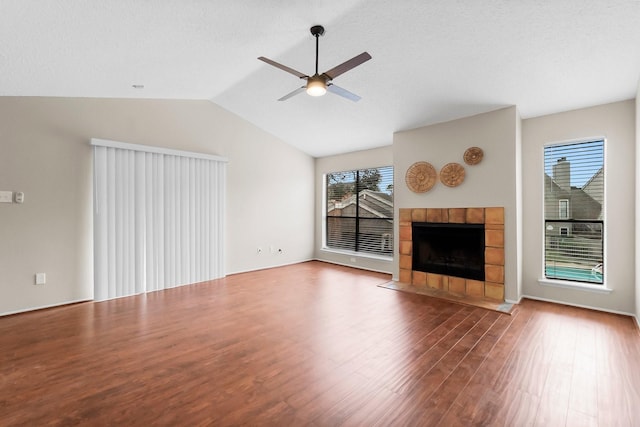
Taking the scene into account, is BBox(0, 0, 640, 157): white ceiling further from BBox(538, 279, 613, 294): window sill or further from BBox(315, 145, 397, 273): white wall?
BBox(538, 279, 613, 294): window sill

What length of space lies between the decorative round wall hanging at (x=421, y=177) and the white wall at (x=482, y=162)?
8cm

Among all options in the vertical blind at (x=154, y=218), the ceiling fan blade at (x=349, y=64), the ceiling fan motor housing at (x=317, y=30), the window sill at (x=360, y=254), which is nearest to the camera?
the ceiling fan blade at (x=349, y=64)

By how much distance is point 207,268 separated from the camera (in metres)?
5.05

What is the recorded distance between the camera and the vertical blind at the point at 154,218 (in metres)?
3.98

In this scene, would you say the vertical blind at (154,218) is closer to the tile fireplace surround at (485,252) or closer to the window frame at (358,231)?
the window frame at (358,231)

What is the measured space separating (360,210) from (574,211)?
3541 millimetres

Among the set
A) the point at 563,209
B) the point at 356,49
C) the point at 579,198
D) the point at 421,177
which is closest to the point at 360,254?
the point at 421,177

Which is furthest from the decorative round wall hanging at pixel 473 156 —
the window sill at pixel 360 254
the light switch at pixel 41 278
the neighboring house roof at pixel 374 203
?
the light switch at pixel 41 278

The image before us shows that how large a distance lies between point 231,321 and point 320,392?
1.62 m

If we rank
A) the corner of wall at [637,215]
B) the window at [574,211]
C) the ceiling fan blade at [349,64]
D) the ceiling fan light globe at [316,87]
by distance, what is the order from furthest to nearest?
the window at [574,211]
the corner of wall at [637,215]
the ceiling fan light globe at [316,87]
the ceiling fan blade at [349,64]

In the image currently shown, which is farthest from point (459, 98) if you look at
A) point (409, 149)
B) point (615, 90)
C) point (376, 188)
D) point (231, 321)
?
point (231, 321)

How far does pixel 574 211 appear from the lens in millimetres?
3779

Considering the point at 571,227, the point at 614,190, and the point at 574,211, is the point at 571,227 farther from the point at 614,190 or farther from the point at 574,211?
the point at 614,190

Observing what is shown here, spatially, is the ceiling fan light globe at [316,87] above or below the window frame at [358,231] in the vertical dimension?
above
